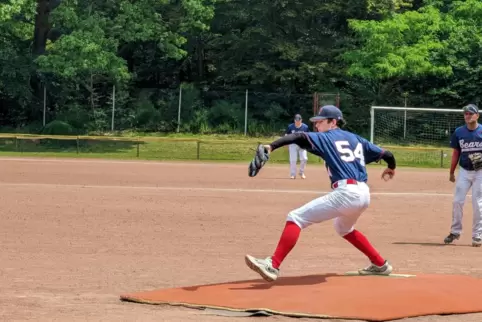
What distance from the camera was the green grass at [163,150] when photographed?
38094mm

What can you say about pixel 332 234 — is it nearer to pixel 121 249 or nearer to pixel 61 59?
pixel 121 249

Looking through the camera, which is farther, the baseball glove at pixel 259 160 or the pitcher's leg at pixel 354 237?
the pitcher's leg at pixel 354 237

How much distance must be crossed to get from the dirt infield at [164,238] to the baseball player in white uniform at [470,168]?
334 mm

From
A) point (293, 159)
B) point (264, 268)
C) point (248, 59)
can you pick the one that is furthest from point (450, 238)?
point (248, 59)

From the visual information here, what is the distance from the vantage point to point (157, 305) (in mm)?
8375

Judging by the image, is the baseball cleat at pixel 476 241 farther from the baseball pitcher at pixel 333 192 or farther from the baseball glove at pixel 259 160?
the baseball glove at pixel 259 160

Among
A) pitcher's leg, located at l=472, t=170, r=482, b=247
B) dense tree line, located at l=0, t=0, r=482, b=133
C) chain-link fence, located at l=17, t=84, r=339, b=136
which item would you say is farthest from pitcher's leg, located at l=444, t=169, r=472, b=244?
chain-link fence, located at l=17, t=84, r=339, b=136

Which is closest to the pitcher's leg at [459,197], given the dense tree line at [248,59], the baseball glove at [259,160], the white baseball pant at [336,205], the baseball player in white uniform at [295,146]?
the white baseball pant at [336,205]

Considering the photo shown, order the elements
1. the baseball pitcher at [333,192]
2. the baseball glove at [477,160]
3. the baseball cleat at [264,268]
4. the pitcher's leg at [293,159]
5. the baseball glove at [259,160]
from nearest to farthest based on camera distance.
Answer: the baseball glove at [259,160] → the baseball cleat at [264,268] → the baseball pitcher at [333,192] → the baseball glove at [477,160] → the pitcher's leg at [293,159]

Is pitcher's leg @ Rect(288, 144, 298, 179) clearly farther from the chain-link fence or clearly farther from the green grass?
the chain-link fence

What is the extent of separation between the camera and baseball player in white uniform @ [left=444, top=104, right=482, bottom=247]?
13500mm

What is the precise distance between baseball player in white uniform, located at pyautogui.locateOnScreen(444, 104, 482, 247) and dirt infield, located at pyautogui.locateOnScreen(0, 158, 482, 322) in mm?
334

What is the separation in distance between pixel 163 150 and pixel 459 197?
27132 millimetres

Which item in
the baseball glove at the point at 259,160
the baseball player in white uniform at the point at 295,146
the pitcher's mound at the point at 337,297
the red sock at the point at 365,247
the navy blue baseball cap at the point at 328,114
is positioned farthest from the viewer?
the baseball player in white uniform at the point at 295,146
